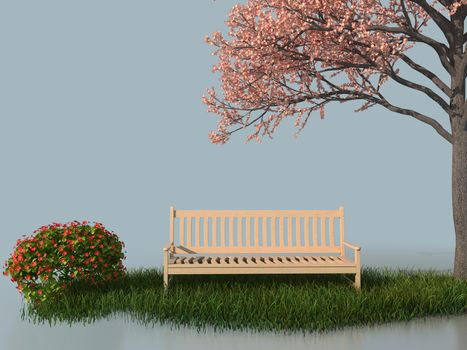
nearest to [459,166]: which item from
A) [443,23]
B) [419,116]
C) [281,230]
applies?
[419,116]

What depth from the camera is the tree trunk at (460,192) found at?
10.3m

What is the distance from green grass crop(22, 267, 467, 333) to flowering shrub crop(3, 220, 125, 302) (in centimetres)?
27

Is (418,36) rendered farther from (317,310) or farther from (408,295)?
(317,310)

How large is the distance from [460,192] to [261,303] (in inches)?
174

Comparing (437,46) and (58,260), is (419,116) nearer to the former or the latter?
(437,46)

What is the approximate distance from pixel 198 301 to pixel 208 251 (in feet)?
6.61

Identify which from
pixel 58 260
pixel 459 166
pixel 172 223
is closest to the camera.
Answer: pixel 58 260

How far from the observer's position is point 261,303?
8.20 meters

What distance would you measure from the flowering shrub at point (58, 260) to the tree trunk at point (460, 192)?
5.93 metres

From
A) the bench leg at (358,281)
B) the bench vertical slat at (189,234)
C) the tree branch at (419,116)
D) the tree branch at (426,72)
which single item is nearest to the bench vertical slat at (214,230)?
the bench vertical slat at (189,234)

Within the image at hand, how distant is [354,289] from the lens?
9039 millimetres

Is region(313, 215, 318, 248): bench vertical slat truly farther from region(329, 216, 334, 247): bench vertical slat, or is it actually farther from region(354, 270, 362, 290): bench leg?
region(354, 270, 362, 290): bench leg

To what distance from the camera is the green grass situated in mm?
7914

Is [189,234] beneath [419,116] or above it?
beneath
